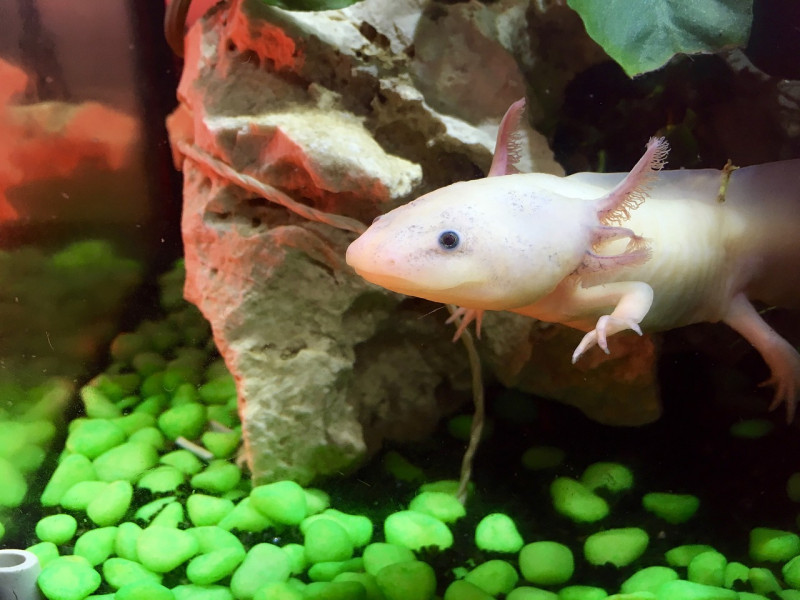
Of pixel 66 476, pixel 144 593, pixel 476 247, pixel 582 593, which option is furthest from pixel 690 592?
pixel 66 476

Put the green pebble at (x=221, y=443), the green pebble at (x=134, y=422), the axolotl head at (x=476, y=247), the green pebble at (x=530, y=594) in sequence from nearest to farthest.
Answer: the axolotl head at (x=476, y=247)
the green pebble at (x=530, y=594)
the green pebble at (x=221, y=443)
the green pebble at (x=134, y=422)

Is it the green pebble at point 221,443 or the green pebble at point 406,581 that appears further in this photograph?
the green pebble at point 221,443

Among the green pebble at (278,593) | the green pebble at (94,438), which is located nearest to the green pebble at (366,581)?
the green pebble at (278,593)

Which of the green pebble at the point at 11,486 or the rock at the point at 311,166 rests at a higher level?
the rock at the point at 311,166

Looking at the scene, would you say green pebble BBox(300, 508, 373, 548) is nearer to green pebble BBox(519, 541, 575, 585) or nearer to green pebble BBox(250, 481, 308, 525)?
green pebble BBox(250, 481, 308, 525)

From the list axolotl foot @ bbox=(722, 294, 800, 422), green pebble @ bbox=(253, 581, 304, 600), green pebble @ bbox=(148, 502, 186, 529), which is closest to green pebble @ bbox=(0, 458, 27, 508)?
green pebble @ bbox=(148, 502, 186, 529)

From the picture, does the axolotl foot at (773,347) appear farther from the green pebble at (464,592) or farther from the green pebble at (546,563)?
the green pebble at (464,592)

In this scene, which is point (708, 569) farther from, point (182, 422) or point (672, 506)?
point (182, 422)
